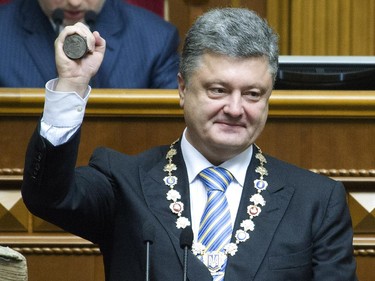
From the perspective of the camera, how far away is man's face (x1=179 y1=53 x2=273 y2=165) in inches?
105

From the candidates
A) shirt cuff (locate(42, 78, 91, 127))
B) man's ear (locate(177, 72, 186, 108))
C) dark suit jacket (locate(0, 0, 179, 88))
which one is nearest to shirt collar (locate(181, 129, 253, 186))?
man's ear (locate(177, 72, 186, 108))

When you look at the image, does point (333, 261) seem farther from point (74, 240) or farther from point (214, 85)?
point (74, 240)

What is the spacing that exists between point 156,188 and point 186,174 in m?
0.08

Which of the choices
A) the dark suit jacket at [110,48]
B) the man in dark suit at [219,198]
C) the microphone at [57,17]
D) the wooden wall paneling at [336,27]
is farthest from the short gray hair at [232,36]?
the wooden wall paneling at [336,27]

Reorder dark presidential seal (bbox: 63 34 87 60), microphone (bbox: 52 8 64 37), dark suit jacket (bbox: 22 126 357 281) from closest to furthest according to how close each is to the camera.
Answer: dark presidential seal (bbox: 63 34 87 60) < dark suit jacket (bbox: 22 126 357 281) < microphone (bbox: 52 8 64 37)

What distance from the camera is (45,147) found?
8.32 feet

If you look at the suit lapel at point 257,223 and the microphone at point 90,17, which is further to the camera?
the microphone at point 90,17

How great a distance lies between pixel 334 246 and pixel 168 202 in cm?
40

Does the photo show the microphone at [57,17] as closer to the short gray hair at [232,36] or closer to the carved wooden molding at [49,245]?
the carved wooden molding at [49,245]

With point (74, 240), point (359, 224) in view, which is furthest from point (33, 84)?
point (359, 224)

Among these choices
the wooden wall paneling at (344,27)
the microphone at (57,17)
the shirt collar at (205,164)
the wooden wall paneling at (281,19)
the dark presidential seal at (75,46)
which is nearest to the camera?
the dark presidential seal at (75,46)

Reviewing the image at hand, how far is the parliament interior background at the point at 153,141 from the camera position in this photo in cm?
372

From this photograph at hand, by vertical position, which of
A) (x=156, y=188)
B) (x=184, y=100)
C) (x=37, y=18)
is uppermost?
(x=37, y=18)

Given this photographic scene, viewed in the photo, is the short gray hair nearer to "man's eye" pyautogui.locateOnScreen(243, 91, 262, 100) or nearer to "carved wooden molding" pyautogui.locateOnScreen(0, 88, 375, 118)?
"man's eye" pyautogui.locateOnScreen(243, 91, 262, 100)
